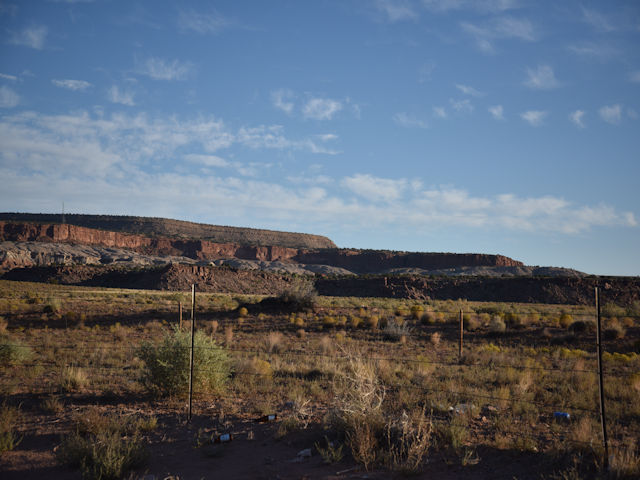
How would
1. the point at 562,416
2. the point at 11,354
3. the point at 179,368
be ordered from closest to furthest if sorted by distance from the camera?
1. the point at 562,416
2. the point at 179,368
3. the point at 11,354

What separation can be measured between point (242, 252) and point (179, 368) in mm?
104942

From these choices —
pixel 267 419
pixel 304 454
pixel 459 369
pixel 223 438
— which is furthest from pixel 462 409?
pixel 459 369

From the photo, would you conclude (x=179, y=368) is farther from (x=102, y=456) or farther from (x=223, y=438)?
(x=102, y=456)

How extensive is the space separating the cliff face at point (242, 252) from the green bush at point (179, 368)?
97.4m

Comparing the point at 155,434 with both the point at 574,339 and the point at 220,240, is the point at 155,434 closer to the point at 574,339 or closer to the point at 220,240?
the point at 574,339

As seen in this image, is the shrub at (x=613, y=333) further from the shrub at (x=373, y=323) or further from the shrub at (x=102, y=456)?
the shrub at (x=102, y=456)

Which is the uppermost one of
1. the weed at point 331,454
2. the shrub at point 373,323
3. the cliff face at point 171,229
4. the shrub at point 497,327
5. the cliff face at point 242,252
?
the cliff face at point 171,229

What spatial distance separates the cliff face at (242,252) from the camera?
94.1 meters

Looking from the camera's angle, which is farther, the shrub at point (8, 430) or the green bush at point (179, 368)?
the green bush at point (179, 368)

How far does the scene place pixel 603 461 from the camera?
218 inches

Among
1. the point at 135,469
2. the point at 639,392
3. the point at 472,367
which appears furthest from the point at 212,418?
the point at 639,392

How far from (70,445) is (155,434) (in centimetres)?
164

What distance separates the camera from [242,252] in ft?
373

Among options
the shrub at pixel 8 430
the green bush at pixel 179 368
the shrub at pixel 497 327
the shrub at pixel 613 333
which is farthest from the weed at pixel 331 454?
the shrub at pixel 613 333
